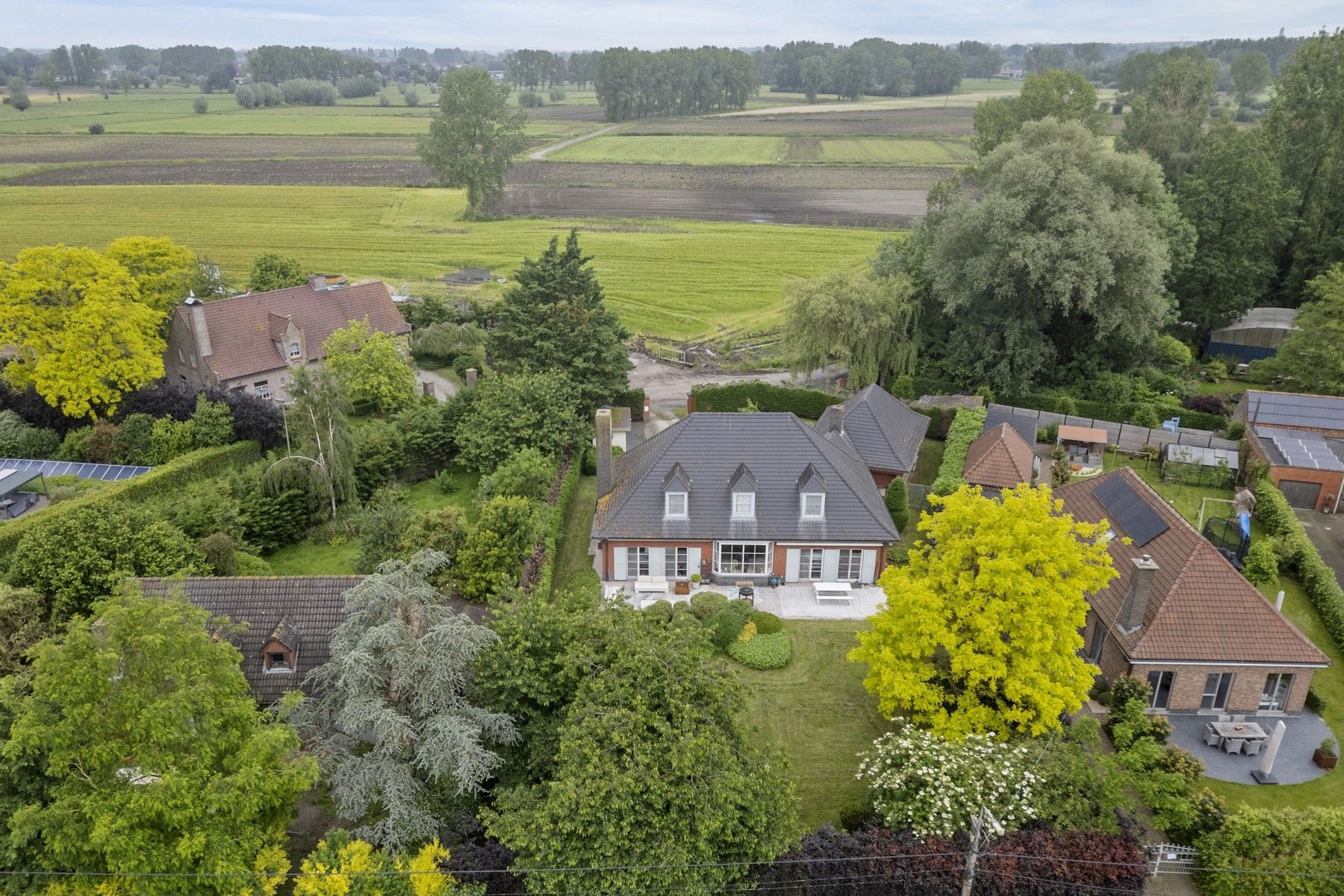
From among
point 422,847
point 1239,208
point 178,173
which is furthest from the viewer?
point 178,173

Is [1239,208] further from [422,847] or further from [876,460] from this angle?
[422,847]

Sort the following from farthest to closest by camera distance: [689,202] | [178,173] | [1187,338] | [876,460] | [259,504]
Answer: [178,173] → [689,202] → [1187,338] → [876,460] → [259,504]

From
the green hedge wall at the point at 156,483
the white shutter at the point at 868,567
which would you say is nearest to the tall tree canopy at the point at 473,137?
the green hedge wall at the point at 156,483

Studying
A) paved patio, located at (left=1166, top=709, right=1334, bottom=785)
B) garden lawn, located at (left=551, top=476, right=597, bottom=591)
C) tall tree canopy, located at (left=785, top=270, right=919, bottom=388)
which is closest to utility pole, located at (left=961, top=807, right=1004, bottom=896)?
paved patio, located at (left=1166, top=709, right=1334, bottom=785)

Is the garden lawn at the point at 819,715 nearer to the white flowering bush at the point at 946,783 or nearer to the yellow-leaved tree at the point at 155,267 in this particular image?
the white flowering bush at the point at 946,783

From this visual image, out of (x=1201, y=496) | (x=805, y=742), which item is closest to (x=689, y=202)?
(x=1201, y=496)

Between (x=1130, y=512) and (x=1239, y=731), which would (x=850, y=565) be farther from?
(x=1239, y=731)
